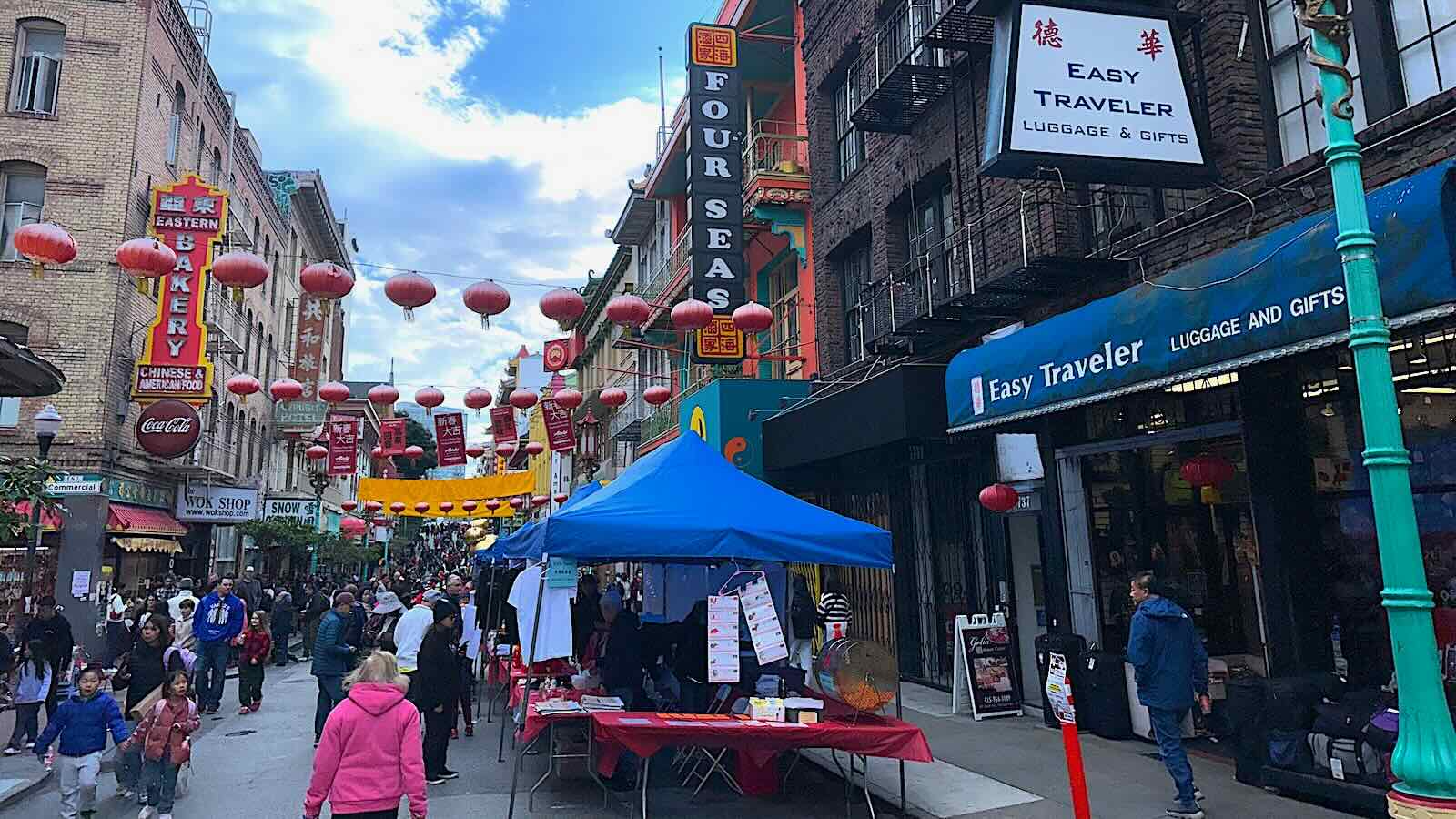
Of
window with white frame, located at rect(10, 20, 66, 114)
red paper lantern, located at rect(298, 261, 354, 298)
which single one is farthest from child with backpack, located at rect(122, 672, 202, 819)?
window with white frame, located at rect(10, 20, 66, 114)

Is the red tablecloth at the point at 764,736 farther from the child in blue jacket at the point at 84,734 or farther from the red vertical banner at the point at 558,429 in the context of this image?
the red vertical banner at the point at 558,429

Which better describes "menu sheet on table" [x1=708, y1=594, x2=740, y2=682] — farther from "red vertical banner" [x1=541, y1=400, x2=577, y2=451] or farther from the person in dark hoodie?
"red vertical banner" [x1=541, y1=400, x2=577, y2=451]

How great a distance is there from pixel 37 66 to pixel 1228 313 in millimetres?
26459

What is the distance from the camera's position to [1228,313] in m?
7.14

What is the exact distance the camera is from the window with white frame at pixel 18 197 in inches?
833

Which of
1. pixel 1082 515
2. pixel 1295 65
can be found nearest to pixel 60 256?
pixel 1082 515

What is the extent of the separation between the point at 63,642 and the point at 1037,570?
1312cm

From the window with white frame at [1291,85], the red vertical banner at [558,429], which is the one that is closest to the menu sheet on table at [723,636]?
the window with white frame at [1291,85]

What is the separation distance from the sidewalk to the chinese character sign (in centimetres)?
1827

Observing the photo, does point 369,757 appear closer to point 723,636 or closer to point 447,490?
point 723,636

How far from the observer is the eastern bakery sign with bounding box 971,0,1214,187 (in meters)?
8.60

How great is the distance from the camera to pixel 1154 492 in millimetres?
10562

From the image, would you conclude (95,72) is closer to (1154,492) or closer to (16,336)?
Result: (16,336)

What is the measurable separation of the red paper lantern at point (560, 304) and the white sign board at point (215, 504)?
16684 mm
